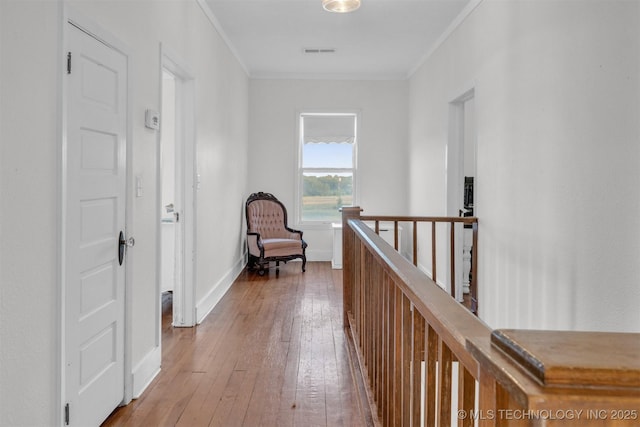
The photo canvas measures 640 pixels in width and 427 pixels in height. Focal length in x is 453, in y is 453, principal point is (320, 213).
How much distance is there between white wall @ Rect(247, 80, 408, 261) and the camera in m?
6.95

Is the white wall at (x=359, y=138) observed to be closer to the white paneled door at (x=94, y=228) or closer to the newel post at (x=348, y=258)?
the newel post at (x=348, y=258)

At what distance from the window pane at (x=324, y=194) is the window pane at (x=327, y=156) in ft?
0.52

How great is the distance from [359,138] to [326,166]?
2.22 ft

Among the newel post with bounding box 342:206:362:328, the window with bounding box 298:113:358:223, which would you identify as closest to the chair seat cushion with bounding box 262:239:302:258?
the window with bounding box 298:113:358:223

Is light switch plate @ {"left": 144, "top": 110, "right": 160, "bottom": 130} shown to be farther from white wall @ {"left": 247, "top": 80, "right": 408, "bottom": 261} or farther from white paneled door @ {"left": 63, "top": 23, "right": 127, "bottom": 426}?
white wall @ {"left": 247, "top": 80, "right": 408, "bottom": 261}

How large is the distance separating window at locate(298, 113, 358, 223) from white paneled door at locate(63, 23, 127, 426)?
4.86m

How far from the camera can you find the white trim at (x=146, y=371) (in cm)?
251

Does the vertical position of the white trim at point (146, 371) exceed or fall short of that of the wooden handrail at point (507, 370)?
it falls short

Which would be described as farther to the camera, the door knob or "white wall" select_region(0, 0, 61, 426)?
the door knob

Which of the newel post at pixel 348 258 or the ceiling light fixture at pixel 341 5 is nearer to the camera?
the newel post at pixel 348 258

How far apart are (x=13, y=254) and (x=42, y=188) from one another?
273 mm

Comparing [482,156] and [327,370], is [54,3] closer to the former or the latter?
[327,370]

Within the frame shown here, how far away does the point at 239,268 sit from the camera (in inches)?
238

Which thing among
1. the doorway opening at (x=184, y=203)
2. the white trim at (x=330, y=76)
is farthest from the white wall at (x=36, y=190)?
the white trim at (x=330, y=76)
